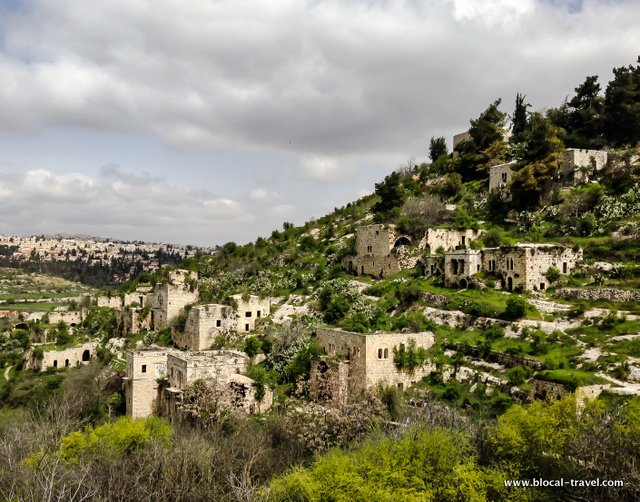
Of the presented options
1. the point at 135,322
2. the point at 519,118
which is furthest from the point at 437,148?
the point at 135,322

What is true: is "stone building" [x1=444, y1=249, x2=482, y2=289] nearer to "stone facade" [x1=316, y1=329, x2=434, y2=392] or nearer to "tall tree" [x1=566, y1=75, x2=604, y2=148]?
"stone facade" [x1=316, y1=329, x2=434, y2=392]

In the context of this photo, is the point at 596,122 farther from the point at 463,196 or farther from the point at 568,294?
the point at 568,294

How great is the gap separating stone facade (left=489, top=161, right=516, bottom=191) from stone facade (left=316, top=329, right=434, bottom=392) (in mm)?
20120

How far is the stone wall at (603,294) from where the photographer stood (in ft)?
93.2

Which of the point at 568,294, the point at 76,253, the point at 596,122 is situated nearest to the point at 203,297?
the point at 568,294

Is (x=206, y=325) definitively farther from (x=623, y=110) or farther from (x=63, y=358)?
(x=623, y=110)

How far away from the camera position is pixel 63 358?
136ft

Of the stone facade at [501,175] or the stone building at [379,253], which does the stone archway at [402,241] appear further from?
the stone facade at [501,175]

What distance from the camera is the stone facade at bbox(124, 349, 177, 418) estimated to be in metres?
30.2

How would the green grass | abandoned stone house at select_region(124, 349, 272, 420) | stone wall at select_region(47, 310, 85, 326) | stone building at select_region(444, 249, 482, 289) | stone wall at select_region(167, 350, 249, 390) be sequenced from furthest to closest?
stone wall at select_region(47, 310, 85, 326)
stone building at select_region(444, 249, 482, 289)
stone wall at select_region(167, 350, 249, 390)
abandoned stone house at select_region(124, 349, 272, 420)
the green grass

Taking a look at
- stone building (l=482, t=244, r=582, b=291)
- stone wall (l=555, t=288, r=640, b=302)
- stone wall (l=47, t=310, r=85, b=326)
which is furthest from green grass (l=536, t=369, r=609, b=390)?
stone wall (l=47, t=310, r=85, b=326)

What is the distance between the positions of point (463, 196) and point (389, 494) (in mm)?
34248

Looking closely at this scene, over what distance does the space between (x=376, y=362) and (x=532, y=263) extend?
10.6m

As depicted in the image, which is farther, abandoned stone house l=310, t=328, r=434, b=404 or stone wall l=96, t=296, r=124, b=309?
stone wall l=96, t=296, r=124, b=309
